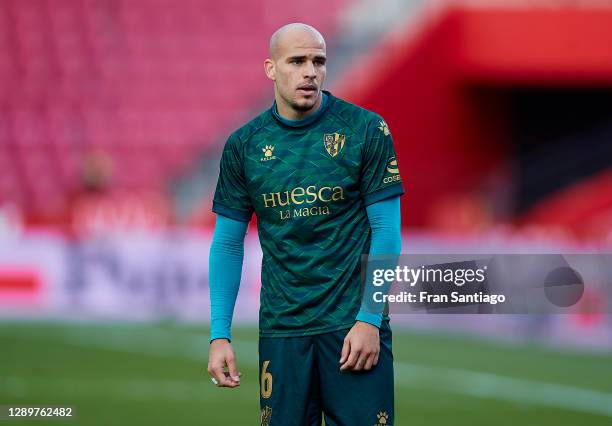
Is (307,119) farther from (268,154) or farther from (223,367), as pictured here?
(223,367)

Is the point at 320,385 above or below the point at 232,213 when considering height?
below

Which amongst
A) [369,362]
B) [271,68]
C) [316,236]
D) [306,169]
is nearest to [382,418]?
[369,362]

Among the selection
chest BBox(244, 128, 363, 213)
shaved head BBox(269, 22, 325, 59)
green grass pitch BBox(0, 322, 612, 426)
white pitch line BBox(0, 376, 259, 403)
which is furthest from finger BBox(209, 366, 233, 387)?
white pitch line BBox(0, 376, 259, 403)

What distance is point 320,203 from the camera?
4059 mm

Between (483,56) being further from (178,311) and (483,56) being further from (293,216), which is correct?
(293,216)

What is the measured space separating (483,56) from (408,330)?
6.30 metres

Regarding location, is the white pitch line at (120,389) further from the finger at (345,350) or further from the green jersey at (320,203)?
the finger at (345,350)

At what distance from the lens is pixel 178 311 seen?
15.7 meters

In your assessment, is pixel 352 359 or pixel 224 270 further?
pixel 224 270

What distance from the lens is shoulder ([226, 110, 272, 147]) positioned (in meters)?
4.20

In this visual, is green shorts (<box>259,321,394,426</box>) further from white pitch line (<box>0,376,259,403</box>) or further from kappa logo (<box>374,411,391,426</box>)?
white pitch line (<box>0,376,259,403</box>)

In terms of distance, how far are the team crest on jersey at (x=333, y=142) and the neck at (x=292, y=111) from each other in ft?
0.34

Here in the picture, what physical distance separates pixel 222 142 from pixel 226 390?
11.1 m

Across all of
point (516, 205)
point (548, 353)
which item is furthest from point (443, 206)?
point (548, 353)
